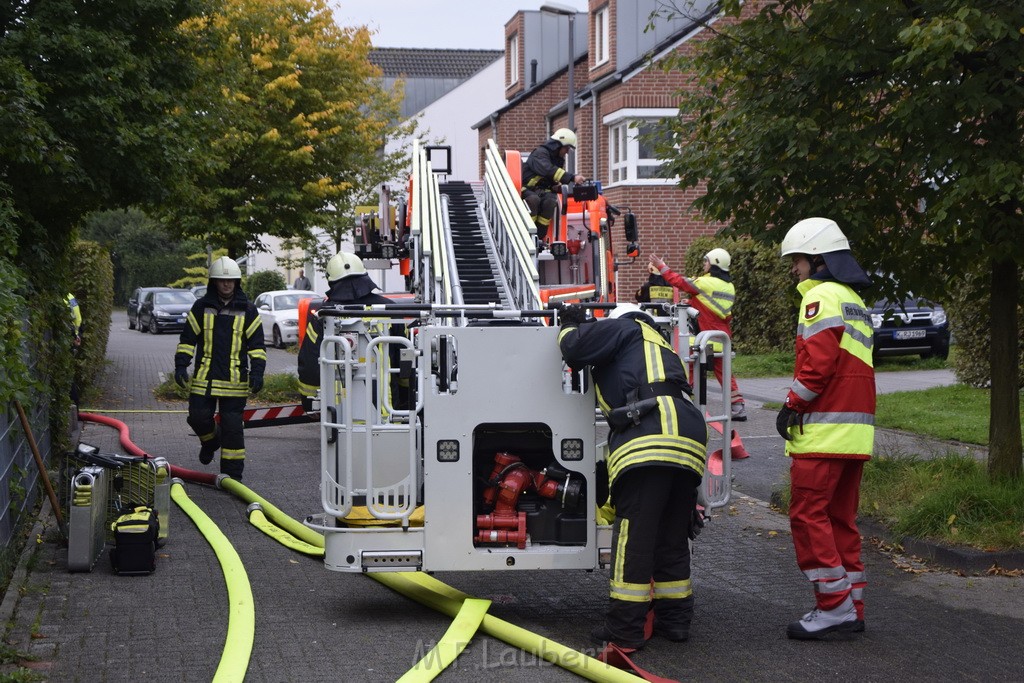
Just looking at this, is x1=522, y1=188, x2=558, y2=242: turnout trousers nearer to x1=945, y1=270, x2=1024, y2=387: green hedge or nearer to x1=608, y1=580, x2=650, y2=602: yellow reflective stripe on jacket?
x1=945, y1=270, x2=1024, y2=387: green hedge

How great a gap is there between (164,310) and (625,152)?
19099 millimetres

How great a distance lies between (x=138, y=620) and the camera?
625 centimetres

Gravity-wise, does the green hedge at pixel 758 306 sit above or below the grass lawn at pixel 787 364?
above

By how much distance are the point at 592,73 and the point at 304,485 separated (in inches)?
852

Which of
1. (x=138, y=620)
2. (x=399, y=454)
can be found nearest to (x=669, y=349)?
(x=399, y=454)

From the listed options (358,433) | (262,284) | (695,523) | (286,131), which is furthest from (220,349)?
(262,284)

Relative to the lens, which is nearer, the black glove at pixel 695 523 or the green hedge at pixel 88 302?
the black glove at pixel 695 523

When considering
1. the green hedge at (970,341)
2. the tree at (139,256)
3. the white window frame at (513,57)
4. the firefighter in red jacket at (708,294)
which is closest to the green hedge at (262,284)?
the white window frame at (513,57)

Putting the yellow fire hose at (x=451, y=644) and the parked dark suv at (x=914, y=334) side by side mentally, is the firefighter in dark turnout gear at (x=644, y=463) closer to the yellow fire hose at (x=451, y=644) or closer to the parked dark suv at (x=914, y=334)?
the yellow fire hose at (x=451, y=644)

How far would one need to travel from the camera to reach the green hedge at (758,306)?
21547mm

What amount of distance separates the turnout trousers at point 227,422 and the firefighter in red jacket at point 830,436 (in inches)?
214

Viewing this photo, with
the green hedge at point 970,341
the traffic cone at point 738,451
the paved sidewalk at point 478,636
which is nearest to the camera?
the paved sidewalk at point 478,636

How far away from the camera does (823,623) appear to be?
5.93 metres

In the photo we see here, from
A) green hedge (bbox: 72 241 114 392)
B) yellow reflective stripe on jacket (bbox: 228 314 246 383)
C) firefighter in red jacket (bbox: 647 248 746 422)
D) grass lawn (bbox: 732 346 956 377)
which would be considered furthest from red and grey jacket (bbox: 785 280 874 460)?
grass lawn (bbox: 732 346 956 377)
